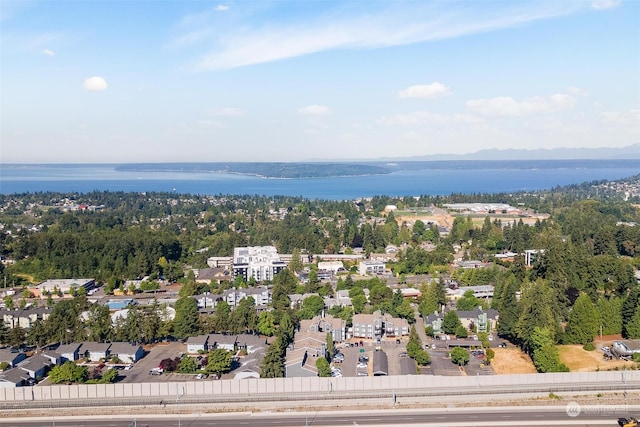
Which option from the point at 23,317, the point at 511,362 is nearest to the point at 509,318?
the point at 511,362

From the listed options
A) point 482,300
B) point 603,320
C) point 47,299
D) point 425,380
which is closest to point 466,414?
point 425,380

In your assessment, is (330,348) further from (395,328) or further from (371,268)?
(371,268)

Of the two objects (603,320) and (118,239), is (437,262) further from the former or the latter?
(118,239)

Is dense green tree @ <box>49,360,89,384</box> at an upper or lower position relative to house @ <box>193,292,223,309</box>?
upper

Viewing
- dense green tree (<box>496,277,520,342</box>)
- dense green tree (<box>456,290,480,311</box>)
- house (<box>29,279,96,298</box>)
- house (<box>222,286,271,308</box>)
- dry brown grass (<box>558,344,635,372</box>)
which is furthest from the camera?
house (<box>29,279,96,298</box>)

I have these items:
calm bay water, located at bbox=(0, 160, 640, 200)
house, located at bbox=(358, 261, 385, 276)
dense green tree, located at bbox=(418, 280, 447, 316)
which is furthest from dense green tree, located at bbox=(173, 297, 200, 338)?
calm bay water, located at bbox=(0, 160, 640, 200)

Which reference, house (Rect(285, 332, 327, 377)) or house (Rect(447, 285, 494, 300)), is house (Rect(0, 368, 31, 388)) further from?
house (Rect(447, 285, 494, 300))
